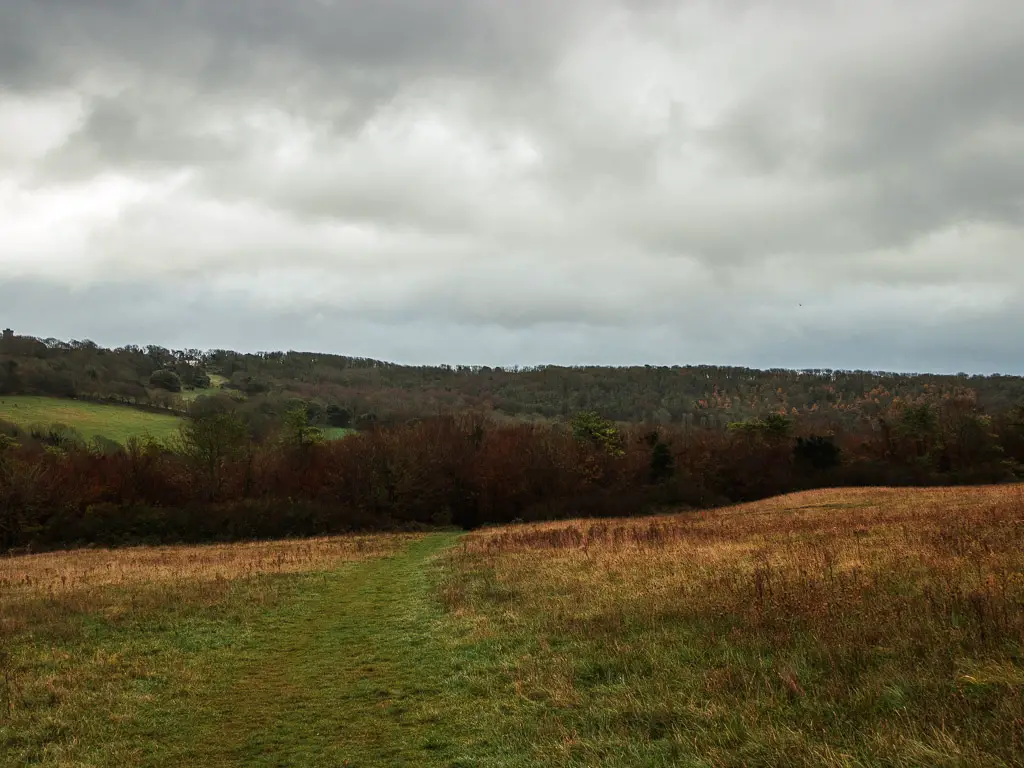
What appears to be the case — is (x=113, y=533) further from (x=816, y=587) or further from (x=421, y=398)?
(x=421, y=398)

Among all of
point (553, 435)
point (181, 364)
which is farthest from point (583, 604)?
point (181, 364)

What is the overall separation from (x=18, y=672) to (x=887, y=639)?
13.4 metres

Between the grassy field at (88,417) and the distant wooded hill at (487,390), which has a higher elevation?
the distant wooded hill at (487,390)

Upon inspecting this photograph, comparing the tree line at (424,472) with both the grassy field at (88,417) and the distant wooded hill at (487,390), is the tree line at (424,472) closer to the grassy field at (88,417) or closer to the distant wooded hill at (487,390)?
the grassy field at (88,417)

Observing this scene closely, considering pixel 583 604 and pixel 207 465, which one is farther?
pixel 207 465

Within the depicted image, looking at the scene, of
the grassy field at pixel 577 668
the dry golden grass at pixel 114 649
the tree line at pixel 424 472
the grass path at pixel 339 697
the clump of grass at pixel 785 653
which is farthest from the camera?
the tree line at pixel 424 472

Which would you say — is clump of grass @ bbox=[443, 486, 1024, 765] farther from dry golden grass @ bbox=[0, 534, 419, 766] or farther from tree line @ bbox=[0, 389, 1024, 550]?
tree line @ bbox=[0, 389, 1024, 550]

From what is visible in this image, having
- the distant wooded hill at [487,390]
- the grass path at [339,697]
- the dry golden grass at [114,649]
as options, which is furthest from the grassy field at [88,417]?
the grass path at [339,697]

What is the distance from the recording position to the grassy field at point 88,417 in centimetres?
10855

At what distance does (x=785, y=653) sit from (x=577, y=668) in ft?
9.24

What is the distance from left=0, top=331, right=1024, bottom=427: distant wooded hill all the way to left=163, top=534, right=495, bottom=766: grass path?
107 meters

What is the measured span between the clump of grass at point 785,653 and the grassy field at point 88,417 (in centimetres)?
10809

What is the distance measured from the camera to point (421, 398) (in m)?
164

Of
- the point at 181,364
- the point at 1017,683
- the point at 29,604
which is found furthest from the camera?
the point at 181,364
